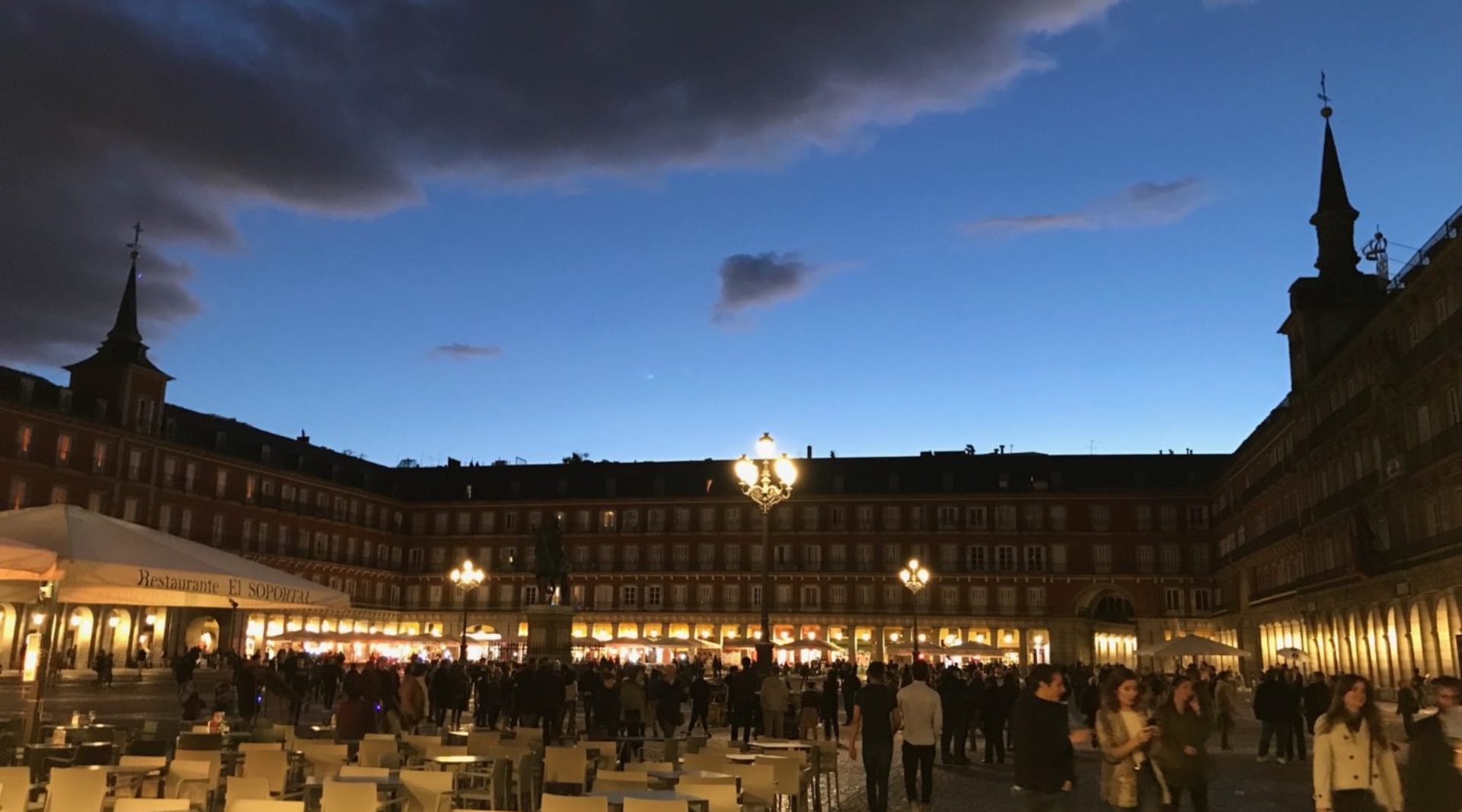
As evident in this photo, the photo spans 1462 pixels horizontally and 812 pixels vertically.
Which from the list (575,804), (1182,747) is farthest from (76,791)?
(1182,747)

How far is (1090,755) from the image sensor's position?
62.4ft

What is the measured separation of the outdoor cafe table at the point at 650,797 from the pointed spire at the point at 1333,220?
146 ft

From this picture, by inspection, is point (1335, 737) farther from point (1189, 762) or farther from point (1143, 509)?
point (1143, 509)

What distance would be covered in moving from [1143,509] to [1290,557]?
17.0 meters

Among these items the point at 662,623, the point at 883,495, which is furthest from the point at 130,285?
the point at 883,495

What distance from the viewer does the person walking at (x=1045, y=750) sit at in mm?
7078

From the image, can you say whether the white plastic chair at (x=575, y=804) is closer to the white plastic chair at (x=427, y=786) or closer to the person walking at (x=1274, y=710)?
the white plastic chair at (x=427, y=786)

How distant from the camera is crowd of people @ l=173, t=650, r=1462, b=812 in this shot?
7148 millimetres

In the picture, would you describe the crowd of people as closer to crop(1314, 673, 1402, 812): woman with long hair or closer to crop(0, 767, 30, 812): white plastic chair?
crop(1314, 673, 1402, 812): woman with long hair

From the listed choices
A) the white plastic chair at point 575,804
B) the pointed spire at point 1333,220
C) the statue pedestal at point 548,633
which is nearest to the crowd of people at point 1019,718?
the statue pedestal at point 548,633

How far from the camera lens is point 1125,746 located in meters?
7.23

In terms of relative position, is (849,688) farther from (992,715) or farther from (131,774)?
(131,774)

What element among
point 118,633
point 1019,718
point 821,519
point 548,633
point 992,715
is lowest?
point 992,715

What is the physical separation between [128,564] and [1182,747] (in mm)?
8182
